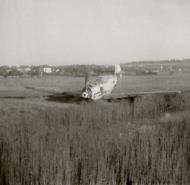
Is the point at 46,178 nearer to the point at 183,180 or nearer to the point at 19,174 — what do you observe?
the point at 19,174

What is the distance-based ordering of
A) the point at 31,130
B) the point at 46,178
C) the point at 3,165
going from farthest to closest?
the point at 31,130 → the point at 3,165 → the point at 46,178

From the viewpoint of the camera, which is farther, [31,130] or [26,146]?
[31,130]

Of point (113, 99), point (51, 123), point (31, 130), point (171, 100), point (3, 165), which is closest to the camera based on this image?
point (3, 165)

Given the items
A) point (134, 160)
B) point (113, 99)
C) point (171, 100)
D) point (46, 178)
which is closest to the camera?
point (46, 178)

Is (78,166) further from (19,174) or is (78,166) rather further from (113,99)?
(113,99)

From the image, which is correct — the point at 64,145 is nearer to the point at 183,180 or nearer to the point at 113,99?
the point at 183,180

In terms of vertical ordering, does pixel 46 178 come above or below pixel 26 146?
below

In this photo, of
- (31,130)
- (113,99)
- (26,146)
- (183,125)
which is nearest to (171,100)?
(113,99)

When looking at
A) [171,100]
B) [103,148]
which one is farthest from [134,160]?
[171,100]

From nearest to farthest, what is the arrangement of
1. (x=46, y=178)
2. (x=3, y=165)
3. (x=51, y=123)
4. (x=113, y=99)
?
(x=46, y=178) → (x=3, y=165) → (x=51, y=123) → (x=113, y=99)
